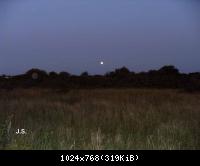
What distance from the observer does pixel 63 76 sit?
5409cm

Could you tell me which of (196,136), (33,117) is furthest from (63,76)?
(196,136)

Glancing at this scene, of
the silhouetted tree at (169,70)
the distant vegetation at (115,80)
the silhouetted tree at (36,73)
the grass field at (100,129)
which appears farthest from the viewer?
the silhouetted tree at (36,73)

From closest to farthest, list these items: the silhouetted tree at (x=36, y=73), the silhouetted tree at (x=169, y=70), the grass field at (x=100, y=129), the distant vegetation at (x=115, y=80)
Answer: the grass field at (x=100, y=129) < the distant vegetation at (x=115, y=80) < the silhouetted tree at (x=169, y=70) < the silhouetted tree at (x=36, y=73)

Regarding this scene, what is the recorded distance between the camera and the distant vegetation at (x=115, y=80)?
3899 centimetres

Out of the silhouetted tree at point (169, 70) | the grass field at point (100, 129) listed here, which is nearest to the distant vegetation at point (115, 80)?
the silhouetted tree at point (169, 70)

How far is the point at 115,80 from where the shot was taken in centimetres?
4603

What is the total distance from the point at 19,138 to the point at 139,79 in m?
39.8

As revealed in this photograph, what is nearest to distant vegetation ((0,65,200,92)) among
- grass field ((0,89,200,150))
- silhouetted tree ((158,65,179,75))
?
silhouetted tree ((158,65,179,75))

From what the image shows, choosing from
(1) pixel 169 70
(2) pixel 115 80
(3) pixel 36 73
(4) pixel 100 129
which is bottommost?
(4) pixel 100 129

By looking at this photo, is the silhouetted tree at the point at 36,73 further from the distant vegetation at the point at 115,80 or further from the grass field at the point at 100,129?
the grass field at the point at 100,129

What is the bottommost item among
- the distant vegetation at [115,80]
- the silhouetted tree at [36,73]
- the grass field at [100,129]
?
the grass field at [100,129]

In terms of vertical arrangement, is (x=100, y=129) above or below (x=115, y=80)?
below

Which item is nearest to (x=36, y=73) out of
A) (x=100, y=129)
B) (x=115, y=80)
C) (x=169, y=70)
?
(x=115, y=80)

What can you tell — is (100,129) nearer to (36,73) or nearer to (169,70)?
(169,70)
